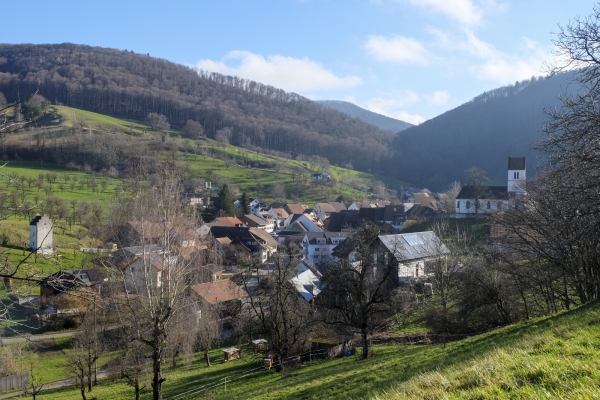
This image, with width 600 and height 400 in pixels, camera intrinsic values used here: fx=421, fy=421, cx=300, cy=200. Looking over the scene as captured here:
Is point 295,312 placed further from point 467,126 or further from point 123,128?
point 467,126

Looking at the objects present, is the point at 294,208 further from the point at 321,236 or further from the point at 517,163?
the point at 517,163

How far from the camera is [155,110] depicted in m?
156

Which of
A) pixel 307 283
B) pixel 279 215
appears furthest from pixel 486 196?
pixel 307 283

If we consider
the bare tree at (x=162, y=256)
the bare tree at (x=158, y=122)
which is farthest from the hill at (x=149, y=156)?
the bare tree at (x=162, y=256)

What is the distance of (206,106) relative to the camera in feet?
541

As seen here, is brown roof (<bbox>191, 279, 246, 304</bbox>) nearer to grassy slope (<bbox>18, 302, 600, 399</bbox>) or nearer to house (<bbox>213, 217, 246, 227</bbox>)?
grassy slope (<bbox>18, 302, 600, 399</bbox>)

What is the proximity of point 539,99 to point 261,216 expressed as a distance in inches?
Answer: 5243

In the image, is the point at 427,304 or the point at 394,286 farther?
the point at 394,286

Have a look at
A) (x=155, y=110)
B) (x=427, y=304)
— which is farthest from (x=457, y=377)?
(x=155, y=110)

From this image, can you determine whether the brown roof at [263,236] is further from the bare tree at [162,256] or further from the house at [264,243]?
the bare tree at [162,256]

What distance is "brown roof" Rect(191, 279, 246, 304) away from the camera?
102 ft

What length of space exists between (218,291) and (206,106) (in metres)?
142

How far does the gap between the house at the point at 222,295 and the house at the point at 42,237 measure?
34.7 feet

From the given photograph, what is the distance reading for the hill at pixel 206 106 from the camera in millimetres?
146875
